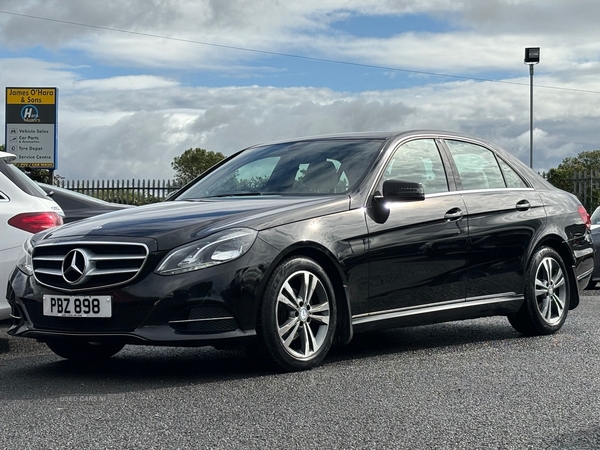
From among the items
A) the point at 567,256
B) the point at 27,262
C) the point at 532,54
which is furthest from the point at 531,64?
the point at 27,262

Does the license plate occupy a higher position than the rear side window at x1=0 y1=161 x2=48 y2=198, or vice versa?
the rear side window at x1=0 y1=161 x2=48 y2=198

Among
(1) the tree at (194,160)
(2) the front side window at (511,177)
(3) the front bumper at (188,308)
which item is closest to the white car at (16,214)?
(3) the front bumper at (188,308)

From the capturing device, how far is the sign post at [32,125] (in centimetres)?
3102

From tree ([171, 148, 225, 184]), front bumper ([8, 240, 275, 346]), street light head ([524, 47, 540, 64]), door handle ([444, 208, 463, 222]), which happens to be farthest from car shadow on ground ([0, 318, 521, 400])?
tree ([171, 148, 225, 184])

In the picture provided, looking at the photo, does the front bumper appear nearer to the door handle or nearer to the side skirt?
the side skirt

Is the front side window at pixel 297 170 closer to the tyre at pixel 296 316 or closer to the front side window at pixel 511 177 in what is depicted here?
the tyre at pixel 296 316

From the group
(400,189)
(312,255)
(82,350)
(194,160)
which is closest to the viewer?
(312,255)

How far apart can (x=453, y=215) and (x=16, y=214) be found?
3.24 meters

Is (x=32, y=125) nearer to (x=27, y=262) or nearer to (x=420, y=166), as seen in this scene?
(x=420, y=166)

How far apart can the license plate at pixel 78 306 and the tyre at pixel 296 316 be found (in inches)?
35.6

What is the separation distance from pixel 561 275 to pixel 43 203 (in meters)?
4.21

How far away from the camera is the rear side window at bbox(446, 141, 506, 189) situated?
8031mm

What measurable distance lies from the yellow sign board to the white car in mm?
23322

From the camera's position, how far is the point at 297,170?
7.45m
